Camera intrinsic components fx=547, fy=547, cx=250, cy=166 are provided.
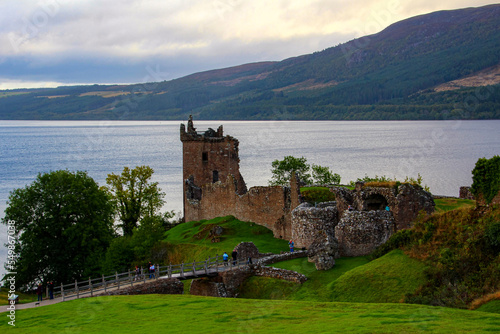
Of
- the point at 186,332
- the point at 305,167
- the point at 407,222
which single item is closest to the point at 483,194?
the point at 407,222

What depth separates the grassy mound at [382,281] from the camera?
22.1 meters

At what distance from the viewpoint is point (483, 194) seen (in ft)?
85.4

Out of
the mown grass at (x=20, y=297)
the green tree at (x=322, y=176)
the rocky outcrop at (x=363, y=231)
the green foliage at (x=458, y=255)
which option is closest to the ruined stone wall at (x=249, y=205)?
the rocky outcrop at (x=363, y=231)

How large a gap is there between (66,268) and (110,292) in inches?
541

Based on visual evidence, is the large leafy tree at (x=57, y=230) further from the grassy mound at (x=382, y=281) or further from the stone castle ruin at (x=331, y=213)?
the grassy mound at (x=382, y=281)

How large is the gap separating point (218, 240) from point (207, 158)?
1592 centimetres

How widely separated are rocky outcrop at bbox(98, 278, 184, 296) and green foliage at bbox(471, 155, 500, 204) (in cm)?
1550

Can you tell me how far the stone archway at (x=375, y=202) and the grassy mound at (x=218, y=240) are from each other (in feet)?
20.5

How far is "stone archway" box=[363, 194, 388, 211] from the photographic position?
105ft

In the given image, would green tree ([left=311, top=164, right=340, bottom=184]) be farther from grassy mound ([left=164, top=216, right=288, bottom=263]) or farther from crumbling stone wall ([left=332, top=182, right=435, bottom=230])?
crumbling stone wall ([left=332, top=182, right=435, bottom=230])

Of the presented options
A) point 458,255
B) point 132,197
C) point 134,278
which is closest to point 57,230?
point 134,278

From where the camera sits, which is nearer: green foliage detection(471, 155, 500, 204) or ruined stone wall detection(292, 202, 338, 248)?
green foliage detection(471, 155, 500, 204)

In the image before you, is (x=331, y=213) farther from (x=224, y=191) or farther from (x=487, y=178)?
(x=224, y=191)

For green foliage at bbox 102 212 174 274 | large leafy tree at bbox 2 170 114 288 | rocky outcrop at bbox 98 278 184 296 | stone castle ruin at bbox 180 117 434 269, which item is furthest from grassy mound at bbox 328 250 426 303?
large leafy tree at bbox 2 170 114 288
